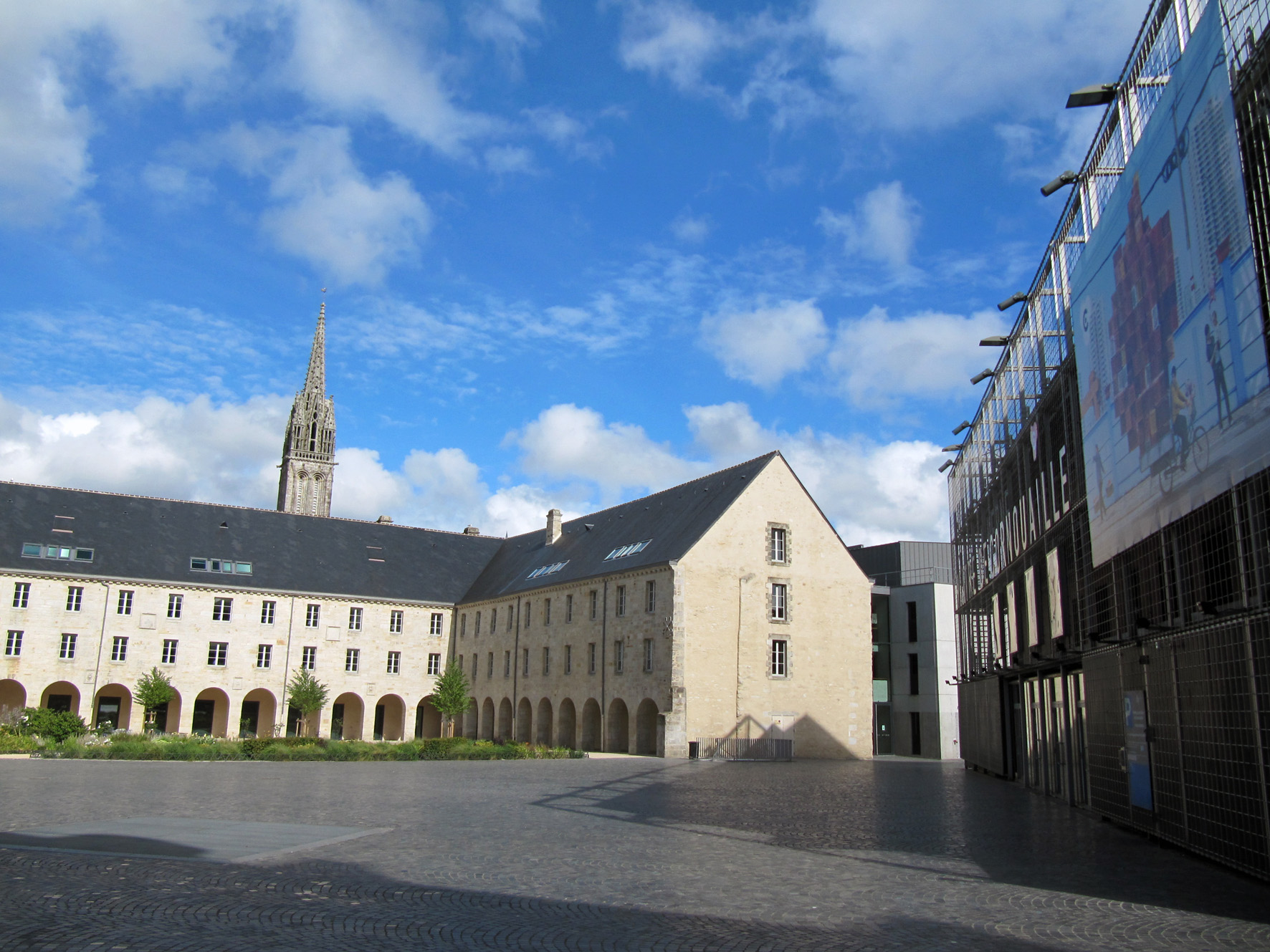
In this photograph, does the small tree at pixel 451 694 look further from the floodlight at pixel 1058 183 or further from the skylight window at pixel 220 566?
the floodlight at pixel 1058 183

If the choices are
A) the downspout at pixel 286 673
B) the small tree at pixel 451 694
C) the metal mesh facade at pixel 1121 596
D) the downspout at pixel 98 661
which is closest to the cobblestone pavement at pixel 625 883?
the metal mesh facade at pixel 1121 596

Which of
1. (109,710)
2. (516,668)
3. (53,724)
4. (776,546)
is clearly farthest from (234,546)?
(776,546)

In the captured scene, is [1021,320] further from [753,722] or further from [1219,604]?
[753,722]

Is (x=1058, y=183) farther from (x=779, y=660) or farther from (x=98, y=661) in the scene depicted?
(x=98, y=661)

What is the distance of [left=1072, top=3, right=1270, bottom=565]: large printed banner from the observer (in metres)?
9.20

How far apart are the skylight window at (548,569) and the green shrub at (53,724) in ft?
68.4

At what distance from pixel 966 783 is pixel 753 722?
15295 millimetres

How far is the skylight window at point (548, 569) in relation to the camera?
49.6 m

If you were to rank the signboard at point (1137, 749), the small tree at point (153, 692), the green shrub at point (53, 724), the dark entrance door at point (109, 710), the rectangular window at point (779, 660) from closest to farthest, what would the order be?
the signboard at point (1137, 749)
the green shrub at point (53, 724)
the rectangular window at point (779, 660)
the small tree at point (153, 692)
the dark entrance door at point (109, 710)

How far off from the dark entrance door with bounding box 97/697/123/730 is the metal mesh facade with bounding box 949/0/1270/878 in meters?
39.1

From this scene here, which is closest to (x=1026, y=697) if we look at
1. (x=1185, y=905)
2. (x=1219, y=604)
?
(x=1219, y=604)

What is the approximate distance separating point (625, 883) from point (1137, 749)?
27.4 feet

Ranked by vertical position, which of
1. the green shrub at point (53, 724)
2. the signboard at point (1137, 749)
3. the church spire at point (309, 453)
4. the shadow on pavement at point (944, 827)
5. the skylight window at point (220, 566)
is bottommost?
the shadow on pavement at point (944, 827)

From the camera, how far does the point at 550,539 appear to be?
54625 mm
